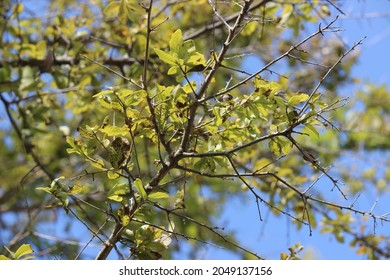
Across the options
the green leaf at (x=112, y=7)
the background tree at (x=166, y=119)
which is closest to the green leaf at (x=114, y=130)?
the background tree at (x=166, y=119)

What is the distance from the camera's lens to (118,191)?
1.95 m

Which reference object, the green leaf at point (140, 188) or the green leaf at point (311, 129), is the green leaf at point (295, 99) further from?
the green leaf at point (140, 188)

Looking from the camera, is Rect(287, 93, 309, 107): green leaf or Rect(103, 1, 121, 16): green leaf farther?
Rect(103, 1, 121, 16): green leaf

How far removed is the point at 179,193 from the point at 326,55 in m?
3.01

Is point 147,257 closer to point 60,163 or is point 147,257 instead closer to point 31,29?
point 31,29

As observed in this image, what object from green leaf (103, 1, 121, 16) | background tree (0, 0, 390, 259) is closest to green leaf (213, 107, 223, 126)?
background tree (0, 0, 390, 259)

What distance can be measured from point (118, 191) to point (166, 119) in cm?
24

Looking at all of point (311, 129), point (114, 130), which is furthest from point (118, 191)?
point (311, 129)

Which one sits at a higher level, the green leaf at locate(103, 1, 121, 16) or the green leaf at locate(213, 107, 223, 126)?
the green leaf at locate(103, 1, 121, 16)

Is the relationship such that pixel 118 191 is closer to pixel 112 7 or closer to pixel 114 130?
pixel 114 130

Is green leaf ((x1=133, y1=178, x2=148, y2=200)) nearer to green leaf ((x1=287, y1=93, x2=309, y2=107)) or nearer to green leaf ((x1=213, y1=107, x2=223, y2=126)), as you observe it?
green leaf ((x1=213, y1=107, x2=223, y2=126))

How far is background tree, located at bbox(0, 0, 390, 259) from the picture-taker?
191cm

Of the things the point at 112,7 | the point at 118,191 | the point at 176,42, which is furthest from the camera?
the point at 112,7
